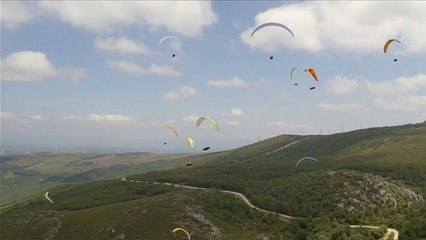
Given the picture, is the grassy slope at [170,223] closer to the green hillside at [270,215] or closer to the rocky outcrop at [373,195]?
the green hillside at [270,215]

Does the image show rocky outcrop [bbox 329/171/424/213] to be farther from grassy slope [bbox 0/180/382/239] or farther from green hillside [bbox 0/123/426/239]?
grassy slope [bbox 0/180/382/239]

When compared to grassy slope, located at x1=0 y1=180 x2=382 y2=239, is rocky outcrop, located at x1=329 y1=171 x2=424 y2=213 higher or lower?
higher

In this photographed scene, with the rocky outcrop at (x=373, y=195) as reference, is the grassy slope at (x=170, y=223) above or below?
below

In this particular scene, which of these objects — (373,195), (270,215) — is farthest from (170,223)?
(373,195)

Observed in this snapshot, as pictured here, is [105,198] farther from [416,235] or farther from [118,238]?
[416,235]

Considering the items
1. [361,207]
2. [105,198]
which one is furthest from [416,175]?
[105,198]

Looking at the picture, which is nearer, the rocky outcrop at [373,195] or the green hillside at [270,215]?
the green hillside at [270,215]

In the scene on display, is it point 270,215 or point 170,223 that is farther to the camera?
point 270,215

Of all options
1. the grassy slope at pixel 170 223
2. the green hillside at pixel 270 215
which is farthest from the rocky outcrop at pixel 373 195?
the grassy slope at pixel 170 223

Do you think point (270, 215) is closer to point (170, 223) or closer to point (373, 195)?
point (170, 223)

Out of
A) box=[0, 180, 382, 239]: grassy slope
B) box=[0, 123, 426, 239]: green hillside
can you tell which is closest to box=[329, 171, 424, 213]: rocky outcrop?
box=[0, 123, 426, 239]: green hillside

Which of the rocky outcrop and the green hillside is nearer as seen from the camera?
the green hillside
